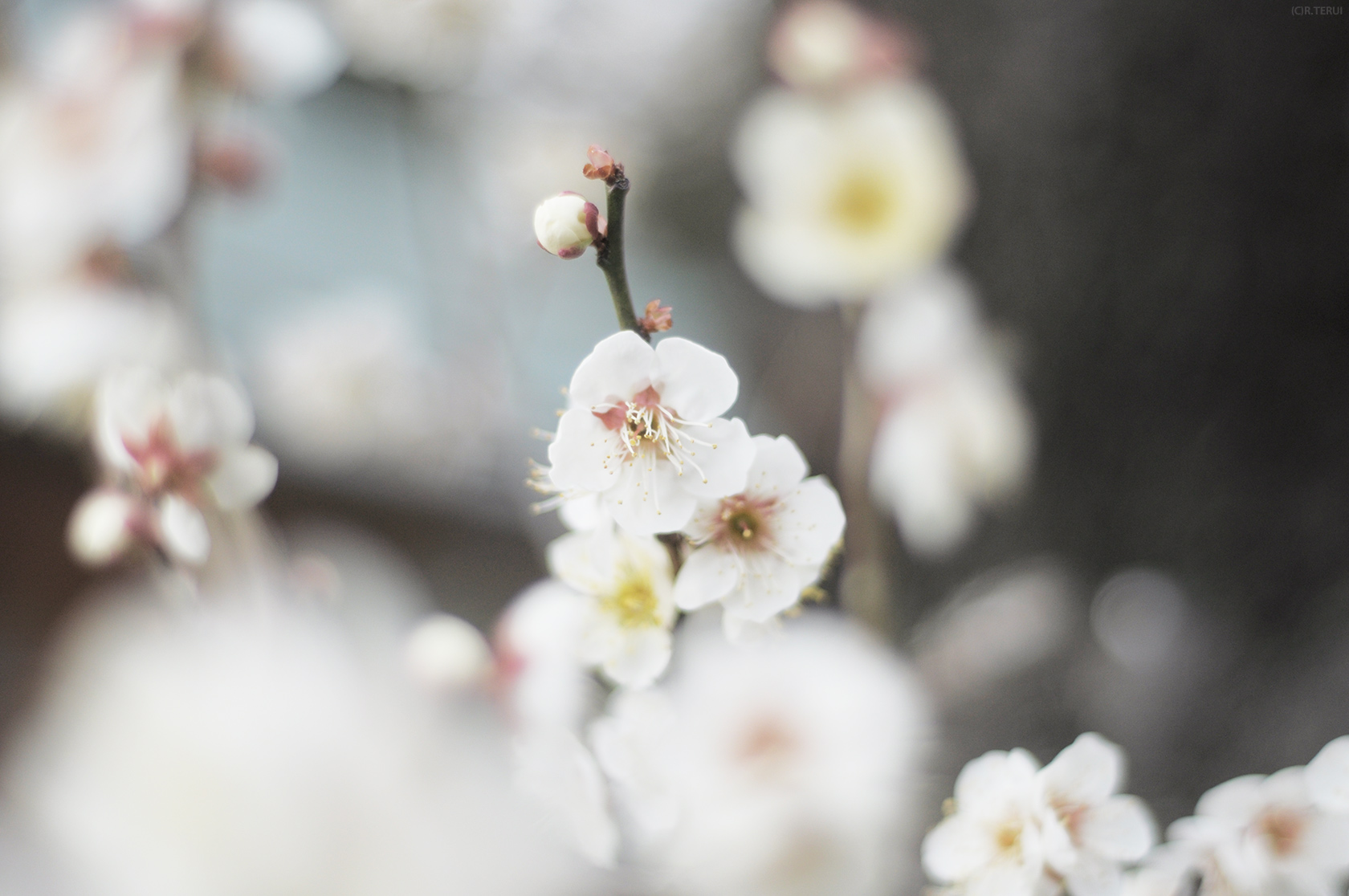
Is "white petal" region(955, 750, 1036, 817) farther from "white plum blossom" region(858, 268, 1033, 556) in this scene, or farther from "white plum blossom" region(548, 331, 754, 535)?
"white plum blossom" region(858, 268, 1033, 556)

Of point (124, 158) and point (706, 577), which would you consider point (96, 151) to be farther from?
point (706, 577)

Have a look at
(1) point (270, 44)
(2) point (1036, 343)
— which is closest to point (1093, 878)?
(1) point (270, 44)

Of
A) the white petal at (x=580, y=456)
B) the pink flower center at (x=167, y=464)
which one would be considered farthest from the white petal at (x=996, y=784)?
the pink flower center at (x=167, y=464)

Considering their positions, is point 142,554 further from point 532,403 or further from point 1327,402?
point 1327,402

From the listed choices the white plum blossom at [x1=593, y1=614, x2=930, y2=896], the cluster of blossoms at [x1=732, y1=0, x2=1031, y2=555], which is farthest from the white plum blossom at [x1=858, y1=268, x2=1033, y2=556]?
the white plum blossom at [x1=593, y1=614, x2=930, y2=896]

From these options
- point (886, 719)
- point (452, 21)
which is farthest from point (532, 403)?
point (886, 719)

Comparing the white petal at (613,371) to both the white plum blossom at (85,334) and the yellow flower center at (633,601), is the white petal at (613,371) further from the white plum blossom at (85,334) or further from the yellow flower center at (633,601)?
the white plum blossom at (85,334)
